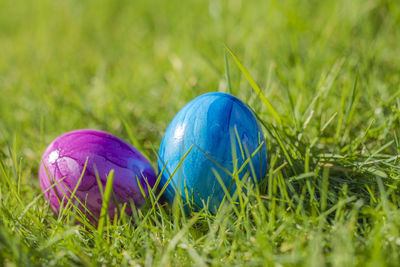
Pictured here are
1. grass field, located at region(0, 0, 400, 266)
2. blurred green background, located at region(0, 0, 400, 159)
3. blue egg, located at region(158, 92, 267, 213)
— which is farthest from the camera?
blurred green background, located at region(0, 0, 400, 159)

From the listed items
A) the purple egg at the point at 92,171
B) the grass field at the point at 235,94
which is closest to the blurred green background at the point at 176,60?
the grass field at the point at 235,94

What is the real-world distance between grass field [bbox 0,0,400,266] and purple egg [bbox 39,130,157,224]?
86 millimetres

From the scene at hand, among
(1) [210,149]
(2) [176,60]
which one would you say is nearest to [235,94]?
(1) [210,149]

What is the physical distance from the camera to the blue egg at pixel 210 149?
131 centimetres

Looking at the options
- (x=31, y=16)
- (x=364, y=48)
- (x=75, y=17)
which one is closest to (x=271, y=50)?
(x=364, y=48)

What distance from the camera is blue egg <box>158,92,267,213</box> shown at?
1.31 metres

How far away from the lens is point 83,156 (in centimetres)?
139

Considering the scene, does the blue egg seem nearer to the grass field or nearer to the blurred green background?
the grass field

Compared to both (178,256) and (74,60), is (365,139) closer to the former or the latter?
(178,256)

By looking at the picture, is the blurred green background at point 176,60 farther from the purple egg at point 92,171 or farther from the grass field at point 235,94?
the purple egg at point 92,171

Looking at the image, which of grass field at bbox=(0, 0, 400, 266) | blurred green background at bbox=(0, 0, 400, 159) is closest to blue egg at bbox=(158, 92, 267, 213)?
grass field at bbox=(0, 0, 400, 266)

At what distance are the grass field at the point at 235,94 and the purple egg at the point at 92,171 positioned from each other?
9cm

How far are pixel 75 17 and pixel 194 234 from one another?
3.45m

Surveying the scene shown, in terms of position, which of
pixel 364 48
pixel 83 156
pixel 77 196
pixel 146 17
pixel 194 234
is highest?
Result: pixel 146 17
